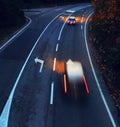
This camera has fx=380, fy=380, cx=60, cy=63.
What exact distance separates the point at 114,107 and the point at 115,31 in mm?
14774

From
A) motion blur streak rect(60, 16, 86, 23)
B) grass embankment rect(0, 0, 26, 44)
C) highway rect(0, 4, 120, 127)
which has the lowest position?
highway rect(0, 4, 120, 127)

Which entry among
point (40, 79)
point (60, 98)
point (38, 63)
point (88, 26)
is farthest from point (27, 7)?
point (60, 98)

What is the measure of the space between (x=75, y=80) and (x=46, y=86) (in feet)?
9.46

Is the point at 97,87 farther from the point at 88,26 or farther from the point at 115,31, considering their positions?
the point at 88,26

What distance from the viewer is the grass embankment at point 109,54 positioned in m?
30.6

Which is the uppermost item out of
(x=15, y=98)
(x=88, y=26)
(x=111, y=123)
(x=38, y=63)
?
(x=88, y=26)

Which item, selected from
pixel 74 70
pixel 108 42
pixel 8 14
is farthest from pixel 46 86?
pixel 8 14

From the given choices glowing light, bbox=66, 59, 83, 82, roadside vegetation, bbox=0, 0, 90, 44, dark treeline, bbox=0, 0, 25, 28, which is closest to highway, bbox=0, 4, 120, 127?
glowing light, bbox=66, 59, 83, 82

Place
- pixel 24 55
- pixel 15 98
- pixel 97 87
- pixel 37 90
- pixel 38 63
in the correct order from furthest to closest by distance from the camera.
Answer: pixel 24 55
pixel 38 63
pixel 97 87
pixel 37 90
pixel 15 98

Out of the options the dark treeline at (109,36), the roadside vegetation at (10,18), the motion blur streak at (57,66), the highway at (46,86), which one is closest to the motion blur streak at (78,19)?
the roadside vegetation at (10,18)

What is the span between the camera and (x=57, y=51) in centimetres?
4047

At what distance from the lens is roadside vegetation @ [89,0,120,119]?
31.9m

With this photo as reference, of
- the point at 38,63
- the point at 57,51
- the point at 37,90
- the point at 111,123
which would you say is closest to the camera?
the point at 111,123

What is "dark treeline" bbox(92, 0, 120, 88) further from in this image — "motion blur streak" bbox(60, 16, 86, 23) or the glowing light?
"motion blur streak" bbox(60, 16, 86, 23)
